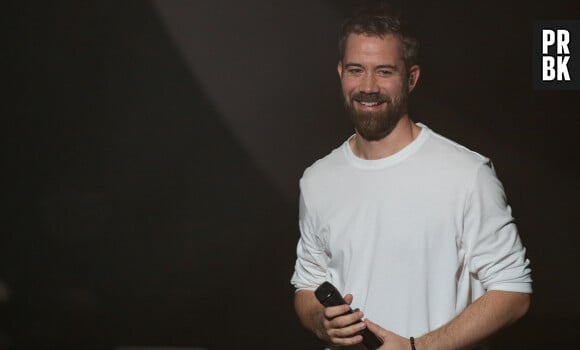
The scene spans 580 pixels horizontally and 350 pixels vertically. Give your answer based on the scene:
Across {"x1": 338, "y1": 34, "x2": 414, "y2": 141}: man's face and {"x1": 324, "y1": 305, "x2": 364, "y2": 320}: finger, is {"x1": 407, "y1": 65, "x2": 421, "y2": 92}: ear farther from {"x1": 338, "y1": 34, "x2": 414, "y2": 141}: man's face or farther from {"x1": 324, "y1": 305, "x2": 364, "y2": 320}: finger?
{"x1": 324, "y1": 305, "x2": 364, "y2": 320}: finger

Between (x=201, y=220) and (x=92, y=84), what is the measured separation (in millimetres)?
655

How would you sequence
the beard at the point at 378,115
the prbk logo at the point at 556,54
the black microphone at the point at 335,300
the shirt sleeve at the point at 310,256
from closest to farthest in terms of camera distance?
the black microphone at the point at 335,300
the beard at the point at 378,115
the shirt sleeve at the point at 310,256
the prbk logo at the point at 556,54

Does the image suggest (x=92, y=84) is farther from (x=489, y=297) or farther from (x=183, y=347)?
(x=489, y=297)

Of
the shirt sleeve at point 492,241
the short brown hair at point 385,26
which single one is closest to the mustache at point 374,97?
the short brown hair at point 385,26

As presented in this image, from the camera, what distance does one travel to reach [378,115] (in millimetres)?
1760

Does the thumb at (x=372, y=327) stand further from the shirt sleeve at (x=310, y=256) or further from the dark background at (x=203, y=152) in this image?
the dark background at (x=203, y=152)

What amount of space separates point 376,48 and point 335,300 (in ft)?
1.90

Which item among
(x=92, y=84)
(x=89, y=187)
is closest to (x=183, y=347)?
(x=89, y=187)

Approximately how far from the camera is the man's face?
1769 millimetres

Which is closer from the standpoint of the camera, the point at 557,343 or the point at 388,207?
the point at 388,207

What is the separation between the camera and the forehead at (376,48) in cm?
179

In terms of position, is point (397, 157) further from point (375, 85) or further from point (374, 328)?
point (374, 328)

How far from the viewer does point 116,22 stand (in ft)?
9.94

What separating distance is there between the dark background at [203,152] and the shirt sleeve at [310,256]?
103 centimetres
